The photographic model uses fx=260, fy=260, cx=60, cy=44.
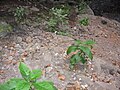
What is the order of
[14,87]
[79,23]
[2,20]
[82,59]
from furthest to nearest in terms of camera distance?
[79,23] < [2,20] < [82,59] < [14,87]

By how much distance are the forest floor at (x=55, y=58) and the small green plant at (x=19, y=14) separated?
21cm

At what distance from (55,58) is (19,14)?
1.42 m

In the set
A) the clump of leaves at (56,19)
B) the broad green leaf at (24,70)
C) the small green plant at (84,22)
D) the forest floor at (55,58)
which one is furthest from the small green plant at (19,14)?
the broad green leaf at (24,70)

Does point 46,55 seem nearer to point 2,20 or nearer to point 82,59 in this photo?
point 82,59

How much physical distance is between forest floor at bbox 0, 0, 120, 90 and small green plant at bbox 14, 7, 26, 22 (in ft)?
0.70

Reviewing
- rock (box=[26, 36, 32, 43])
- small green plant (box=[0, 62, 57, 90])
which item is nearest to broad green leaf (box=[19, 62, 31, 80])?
small green plant (box=[0, 62, 57, 90])

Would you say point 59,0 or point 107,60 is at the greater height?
point 59,0

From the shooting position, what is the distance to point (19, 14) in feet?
16.6

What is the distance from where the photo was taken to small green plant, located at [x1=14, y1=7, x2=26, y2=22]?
16.3 feet

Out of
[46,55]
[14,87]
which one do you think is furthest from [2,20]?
[14,87]

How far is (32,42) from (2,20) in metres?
0.79

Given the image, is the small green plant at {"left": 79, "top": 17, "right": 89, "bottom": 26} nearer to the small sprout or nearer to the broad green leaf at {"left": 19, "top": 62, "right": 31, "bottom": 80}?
the small sprout

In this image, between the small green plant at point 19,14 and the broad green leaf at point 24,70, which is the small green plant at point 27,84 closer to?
the broad green leaf at point 24,70

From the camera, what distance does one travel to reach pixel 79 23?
5.65 m
